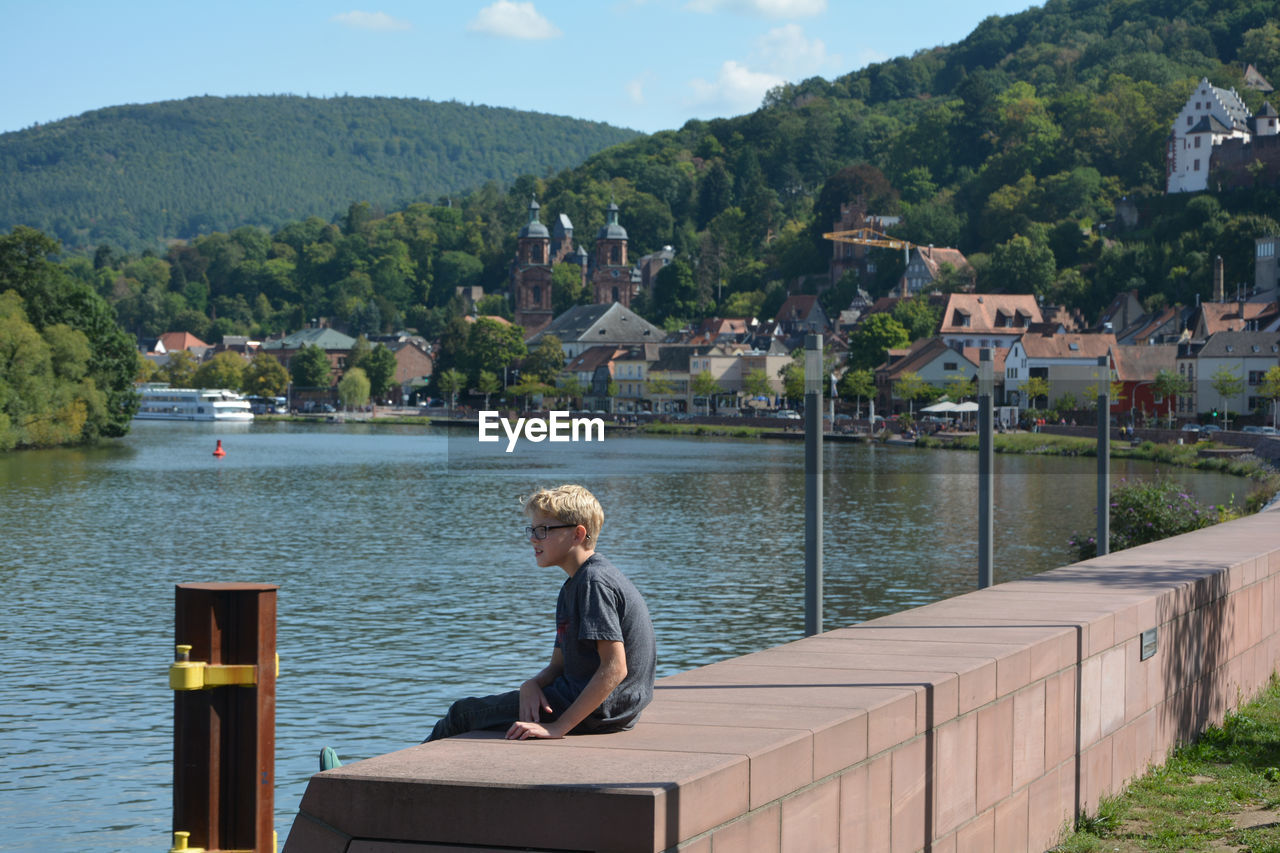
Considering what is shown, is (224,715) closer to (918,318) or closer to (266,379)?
(918,318)

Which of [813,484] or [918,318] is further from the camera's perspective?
[918,318]

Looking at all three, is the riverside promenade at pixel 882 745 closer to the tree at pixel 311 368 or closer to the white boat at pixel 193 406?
the white boat at pixel 193 406

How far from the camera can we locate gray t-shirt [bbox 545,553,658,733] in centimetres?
571

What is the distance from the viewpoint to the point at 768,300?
167875 millimetres

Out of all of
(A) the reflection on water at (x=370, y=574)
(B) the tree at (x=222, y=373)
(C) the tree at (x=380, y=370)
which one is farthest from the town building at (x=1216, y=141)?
(B) the tree at (x=222, y=373)

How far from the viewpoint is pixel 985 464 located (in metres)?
14.6

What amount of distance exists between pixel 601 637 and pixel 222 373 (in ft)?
608

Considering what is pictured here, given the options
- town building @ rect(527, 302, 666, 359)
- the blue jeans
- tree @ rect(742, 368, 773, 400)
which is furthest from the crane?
the blue jeans

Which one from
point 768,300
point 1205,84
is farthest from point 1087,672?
point 768,300

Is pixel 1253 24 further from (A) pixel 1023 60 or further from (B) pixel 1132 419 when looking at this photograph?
(B) pixel 1132 419

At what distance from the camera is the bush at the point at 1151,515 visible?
22.0 meters

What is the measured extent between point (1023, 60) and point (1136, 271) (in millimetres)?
87117

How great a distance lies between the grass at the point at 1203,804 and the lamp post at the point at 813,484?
2.76m

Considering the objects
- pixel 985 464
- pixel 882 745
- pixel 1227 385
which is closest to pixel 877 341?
pixel 1227 385
